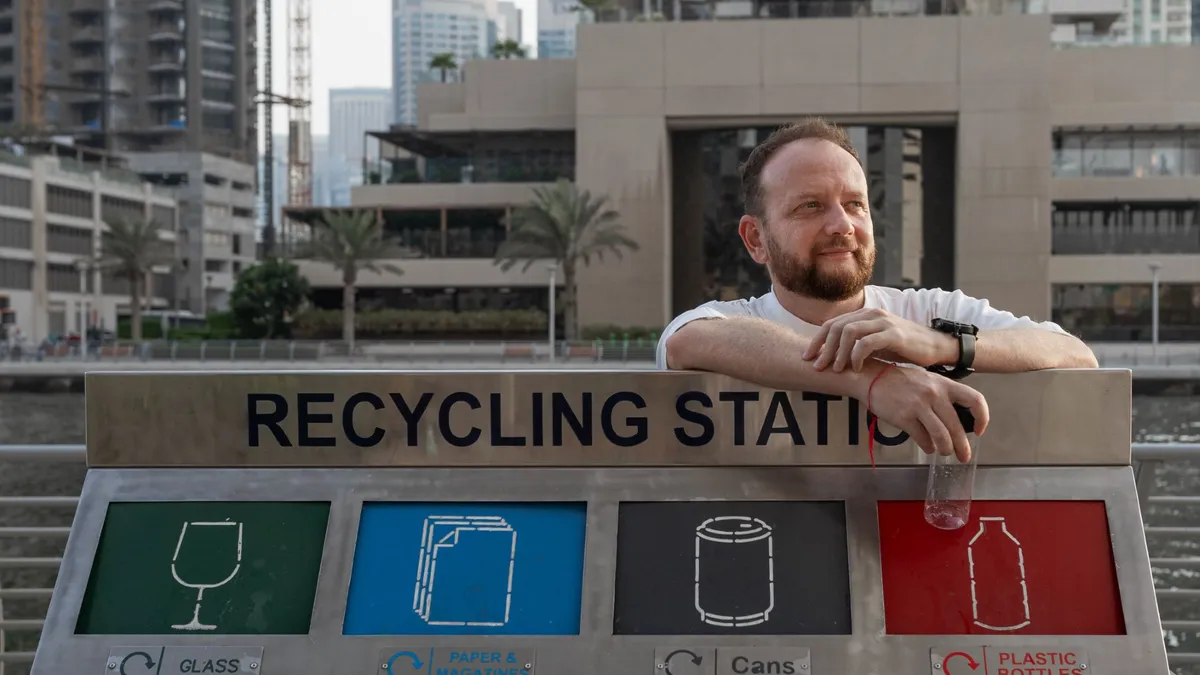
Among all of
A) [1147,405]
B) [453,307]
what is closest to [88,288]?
[453,307]

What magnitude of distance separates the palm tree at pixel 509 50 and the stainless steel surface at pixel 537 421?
213 ft

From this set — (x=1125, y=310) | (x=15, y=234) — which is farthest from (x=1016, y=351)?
(x=15, y=234)

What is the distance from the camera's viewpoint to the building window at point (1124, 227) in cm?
5631

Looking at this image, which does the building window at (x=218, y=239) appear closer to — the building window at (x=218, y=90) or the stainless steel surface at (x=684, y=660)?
the building window at (x=218, y=90)

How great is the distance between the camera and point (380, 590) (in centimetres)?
203

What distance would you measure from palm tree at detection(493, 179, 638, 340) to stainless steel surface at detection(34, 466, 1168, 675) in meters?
48.1

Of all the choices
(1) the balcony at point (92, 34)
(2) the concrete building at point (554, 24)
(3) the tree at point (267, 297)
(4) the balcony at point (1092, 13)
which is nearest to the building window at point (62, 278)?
(3) the tree at point (267, 297)

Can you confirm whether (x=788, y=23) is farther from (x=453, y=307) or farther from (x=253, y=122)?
(x=253, y=122)

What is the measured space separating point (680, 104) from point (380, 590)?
173ft

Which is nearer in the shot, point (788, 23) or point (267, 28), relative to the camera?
point (788, 23)

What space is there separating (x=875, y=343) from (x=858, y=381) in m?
0.06

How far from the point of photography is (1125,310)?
5631cm

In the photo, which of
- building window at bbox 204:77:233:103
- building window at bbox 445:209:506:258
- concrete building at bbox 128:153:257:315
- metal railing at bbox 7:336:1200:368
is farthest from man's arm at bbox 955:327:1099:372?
building window at bbox 204:77:233:103

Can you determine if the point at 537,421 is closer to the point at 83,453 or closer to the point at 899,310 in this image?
the point at 899,310
